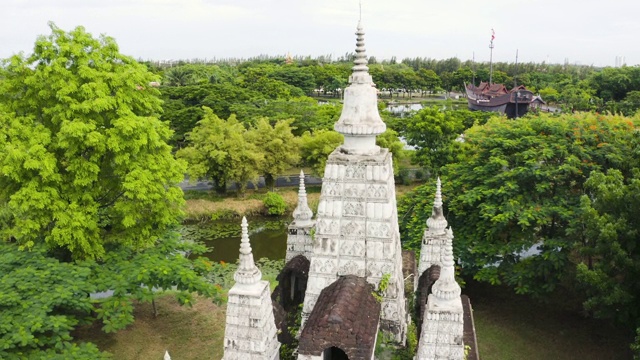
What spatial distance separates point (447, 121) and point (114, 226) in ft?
73.8

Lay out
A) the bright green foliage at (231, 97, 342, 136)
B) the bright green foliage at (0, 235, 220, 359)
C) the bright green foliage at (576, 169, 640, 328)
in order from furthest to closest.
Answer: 1. the bright green foliage at (231, 97, 342, 136)
2. the bright green foliage at (576, 169, 640, 328)
3. the bright green foliage at (0, 235, 220, 359)

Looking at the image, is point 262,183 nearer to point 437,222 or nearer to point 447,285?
point 437,222

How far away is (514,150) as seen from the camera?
18.4m

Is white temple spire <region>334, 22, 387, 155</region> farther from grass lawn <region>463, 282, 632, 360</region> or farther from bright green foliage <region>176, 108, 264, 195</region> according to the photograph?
bright green foliage <region>176, 108, 264, 195</region>

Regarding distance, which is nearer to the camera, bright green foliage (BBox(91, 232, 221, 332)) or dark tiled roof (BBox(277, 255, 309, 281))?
dark tiled roof (BBox(277, 255, 309, 281))

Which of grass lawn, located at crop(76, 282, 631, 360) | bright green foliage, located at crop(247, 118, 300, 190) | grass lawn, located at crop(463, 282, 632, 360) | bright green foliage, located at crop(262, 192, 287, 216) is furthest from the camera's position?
bright green foliage, located at crop(247, 118, 300, 190)

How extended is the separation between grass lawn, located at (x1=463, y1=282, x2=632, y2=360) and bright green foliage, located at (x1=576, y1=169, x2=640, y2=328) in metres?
2.38

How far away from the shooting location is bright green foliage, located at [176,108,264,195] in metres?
32.2

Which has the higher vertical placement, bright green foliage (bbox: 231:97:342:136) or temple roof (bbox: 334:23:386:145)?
temple roof (bbox: 334:23:386:145)

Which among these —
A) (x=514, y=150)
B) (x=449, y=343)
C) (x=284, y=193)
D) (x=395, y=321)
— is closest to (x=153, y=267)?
(x=395, y=321)

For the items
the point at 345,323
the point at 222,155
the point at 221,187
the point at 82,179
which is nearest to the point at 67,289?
the point at 82,179

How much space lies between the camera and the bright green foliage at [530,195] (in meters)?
16.0

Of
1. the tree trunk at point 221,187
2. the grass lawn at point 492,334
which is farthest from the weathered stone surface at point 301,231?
the tree trunk at point 221,187

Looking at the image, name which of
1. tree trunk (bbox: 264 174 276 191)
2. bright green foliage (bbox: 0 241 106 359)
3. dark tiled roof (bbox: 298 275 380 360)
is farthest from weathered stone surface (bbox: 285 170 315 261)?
tree trunk (bbox: 264 174 276 191)
